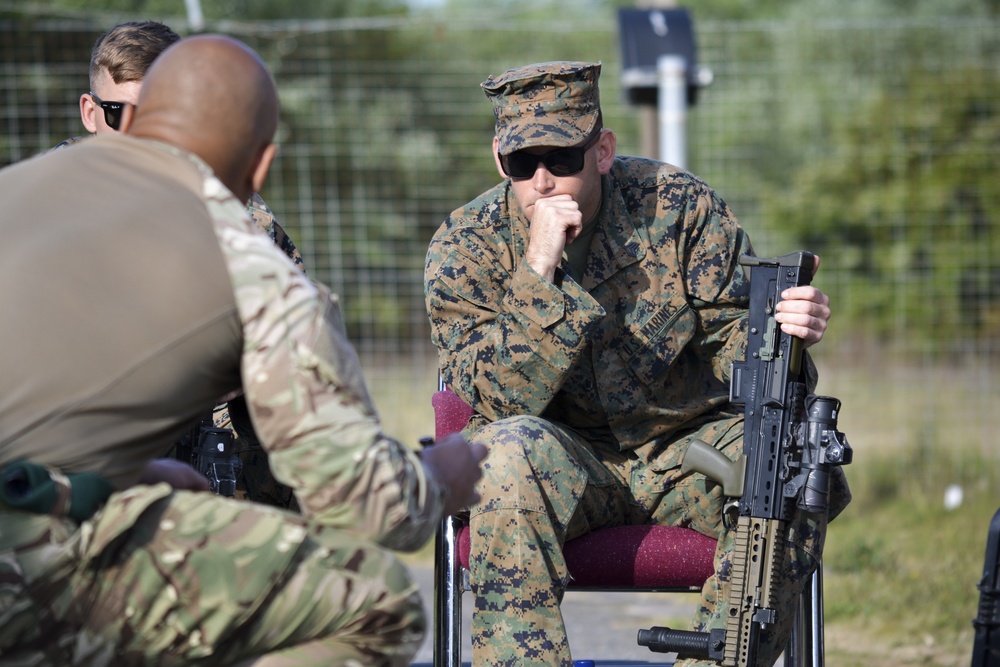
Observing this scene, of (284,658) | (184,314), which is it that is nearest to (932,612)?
(284,658)

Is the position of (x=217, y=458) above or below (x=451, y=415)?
below

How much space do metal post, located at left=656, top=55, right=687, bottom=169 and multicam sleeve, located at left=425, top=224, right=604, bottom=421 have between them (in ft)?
11.1

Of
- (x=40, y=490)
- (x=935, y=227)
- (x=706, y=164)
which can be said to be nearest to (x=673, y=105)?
(x=706, y=164)

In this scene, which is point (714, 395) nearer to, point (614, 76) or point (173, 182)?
point (173, 182)

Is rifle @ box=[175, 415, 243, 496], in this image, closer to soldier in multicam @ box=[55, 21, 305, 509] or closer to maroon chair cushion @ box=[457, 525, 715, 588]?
soldier in multicam @ box=[55, 21, 305, 509]

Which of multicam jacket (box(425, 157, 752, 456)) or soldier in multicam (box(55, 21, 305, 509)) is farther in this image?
soldier in multicam (box(55, 21, 305, 509))

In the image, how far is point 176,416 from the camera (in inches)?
77.4

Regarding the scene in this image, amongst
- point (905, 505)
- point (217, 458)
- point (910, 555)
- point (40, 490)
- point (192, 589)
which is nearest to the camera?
point (40, 490)

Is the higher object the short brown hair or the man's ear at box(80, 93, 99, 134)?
the short brown hair

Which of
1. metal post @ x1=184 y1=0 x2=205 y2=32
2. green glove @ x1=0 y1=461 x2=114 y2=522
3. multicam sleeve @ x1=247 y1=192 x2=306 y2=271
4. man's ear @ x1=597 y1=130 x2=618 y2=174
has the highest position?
metal post @ x1=184 y1=0 x2=205 y2=32

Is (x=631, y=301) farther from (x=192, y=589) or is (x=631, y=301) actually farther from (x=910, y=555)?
(x=910, y=555)

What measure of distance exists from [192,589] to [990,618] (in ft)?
4.55

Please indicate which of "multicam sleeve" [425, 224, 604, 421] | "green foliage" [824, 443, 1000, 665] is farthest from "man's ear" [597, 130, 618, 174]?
"green foliage" [824, 443, 1000, 665]

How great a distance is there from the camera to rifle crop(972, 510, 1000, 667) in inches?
85.3
